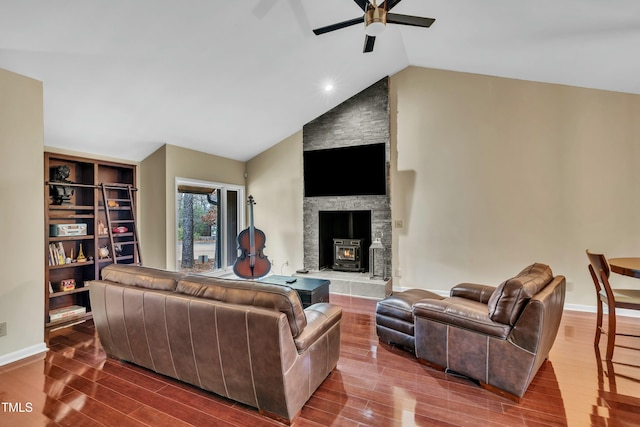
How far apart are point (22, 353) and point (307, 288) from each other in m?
2.87

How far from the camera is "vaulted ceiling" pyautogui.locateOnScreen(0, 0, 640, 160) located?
2.65 metres

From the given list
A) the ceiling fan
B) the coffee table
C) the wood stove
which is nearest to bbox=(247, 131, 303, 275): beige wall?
the wood stove

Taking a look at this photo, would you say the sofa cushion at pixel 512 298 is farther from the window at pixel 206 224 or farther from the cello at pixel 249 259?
the window at pixel 206 224

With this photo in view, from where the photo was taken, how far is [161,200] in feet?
16.1

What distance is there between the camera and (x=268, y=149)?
6.28 metres

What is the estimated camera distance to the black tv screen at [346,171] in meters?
5.25

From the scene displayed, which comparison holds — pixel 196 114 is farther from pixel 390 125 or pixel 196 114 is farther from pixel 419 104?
pixel 419 104

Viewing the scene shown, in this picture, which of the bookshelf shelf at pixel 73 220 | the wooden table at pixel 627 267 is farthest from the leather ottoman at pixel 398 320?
the bookshelf shelf at pixel 73 220

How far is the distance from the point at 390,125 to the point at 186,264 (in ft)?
14.3

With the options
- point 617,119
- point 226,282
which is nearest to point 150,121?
point 226,282

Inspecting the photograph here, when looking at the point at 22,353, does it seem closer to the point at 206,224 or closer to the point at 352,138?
the point at 206,224

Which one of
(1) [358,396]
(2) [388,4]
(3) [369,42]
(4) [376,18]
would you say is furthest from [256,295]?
(3) [369,42]

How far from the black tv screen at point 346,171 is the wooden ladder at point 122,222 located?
2.95m

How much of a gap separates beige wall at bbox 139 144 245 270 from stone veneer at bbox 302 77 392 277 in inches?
88.1
